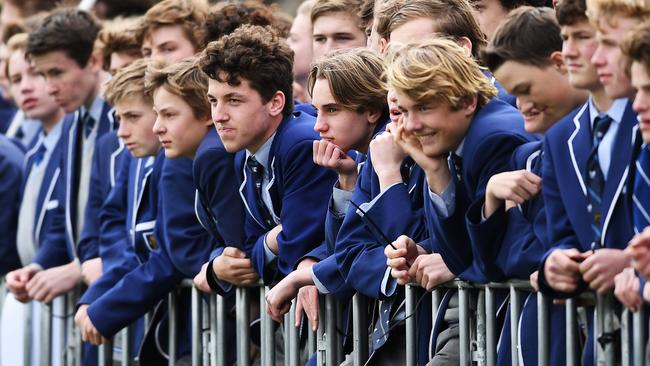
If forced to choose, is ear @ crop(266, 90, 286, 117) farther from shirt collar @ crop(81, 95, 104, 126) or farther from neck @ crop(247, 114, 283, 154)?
shirt collar @ crop(81, 95, 104, 126)

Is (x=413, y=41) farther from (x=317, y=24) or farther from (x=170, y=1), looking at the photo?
(x=170, y=1)

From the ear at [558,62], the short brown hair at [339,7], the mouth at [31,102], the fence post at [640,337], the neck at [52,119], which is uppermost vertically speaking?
the mouth at [31,102]

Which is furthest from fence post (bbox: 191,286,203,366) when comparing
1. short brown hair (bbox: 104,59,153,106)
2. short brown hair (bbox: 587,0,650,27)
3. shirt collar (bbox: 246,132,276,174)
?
short brown hair (bbox: 587,0,650,27)

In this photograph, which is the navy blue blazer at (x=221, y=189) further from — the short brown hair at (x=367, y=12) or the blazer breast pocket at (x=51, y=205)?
the blazer breast pocket at (x=51, y=205)

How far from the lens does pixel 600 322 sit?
528 centimetres

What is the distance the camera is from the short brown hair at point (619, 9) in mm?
5258

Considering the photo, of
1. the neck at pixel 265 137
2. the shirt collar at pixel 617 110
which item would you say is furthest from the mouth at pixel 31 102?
the shirt collar at pixel 617 110

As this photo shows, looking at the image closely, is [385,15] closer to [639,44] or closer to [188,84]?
[188,84]

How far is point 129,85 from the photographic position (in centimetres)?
888

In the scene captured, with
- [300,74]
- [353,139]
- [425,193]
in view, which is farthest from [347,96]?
[300,74]

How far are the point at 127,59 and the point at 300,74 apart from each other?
1151 mm

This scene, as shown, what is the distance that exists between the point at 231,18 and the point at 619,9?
381 centimetres

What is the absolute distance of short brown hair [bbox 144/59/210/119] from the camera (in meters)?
8.21

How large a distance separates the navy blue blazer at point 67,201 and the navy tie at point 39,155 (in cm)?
51
